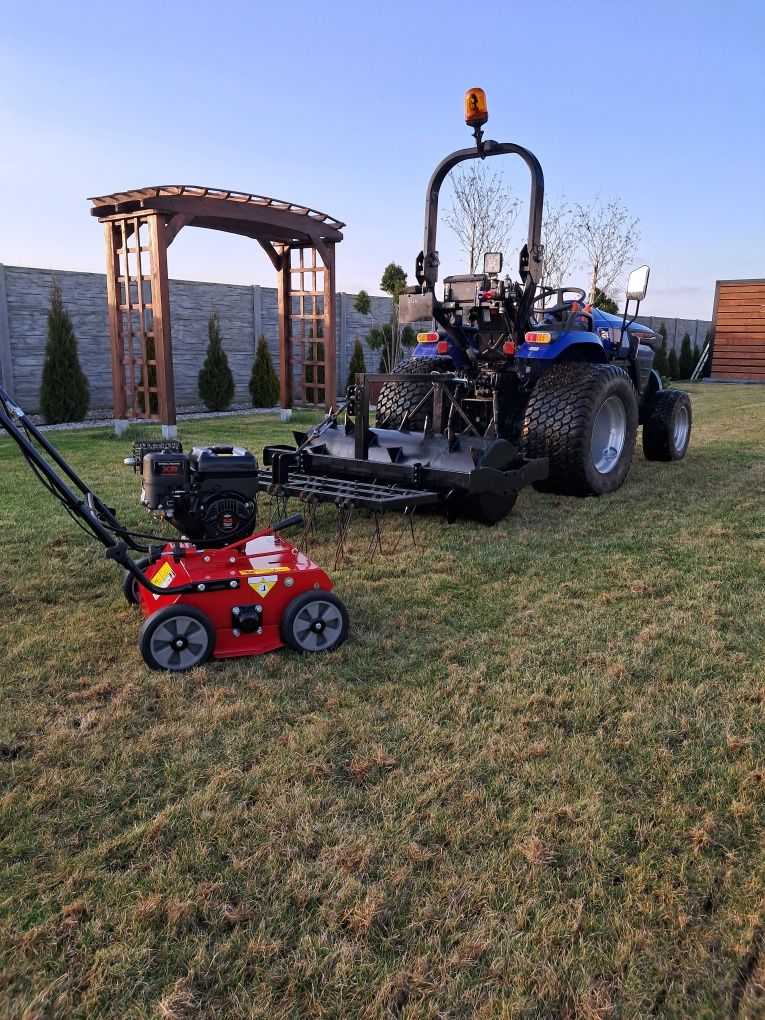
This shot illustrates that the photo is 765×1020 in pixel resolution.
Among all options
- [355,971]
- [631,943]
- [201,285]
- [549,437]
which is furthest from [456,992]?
[201,285]

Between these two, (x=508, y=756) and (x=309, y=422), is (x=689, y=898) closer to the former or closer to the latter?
(x=508, y=756)

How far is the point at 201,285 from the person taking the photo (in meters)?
15.0

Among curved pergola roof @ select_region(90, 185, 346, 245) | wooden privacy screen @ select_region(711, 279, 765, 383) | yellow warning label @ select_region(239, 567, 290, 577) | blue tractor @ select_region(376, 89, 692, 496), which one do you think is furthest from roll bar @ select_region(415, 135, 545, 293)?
wooden privacy screen @ select_region(711, 279, 765, 383)

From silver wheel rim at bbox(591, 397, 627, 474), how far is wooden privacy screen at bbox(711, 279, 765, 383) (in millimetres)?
20827

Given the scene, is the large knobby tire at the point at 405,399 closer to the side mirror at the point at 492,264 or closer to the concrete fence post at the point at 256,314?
the side mirror at the point at 492,264

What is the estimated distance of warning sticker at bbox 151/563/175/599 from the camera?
3.18 m

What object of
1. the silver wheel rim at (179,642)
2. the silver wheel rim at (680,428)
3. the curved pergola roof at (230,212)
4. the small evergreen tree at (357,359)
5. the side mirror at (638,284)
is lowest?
the silver wheel rim at (179,642)

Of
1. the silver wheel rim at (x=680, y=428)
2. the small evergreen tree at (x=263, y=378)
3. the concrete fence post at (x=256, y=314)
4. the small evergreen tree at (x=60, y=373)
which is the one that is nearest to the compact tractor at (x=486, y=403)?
the silver wheel rim at (x=680, y=428)

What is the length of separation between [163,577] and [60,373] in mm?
9714

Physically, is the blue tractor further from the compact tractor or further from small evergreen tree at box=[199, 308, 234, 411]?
small evergreen tree at box=[199, 308, 234, 411]

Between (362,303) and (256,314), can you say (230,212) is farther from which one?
(362,303)

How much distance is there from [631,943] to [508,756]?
76 centimetres

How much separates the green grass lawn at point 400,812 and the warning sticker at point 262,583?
0.28 metres

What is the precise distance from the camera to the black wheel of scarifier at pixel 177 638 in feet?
9.81
